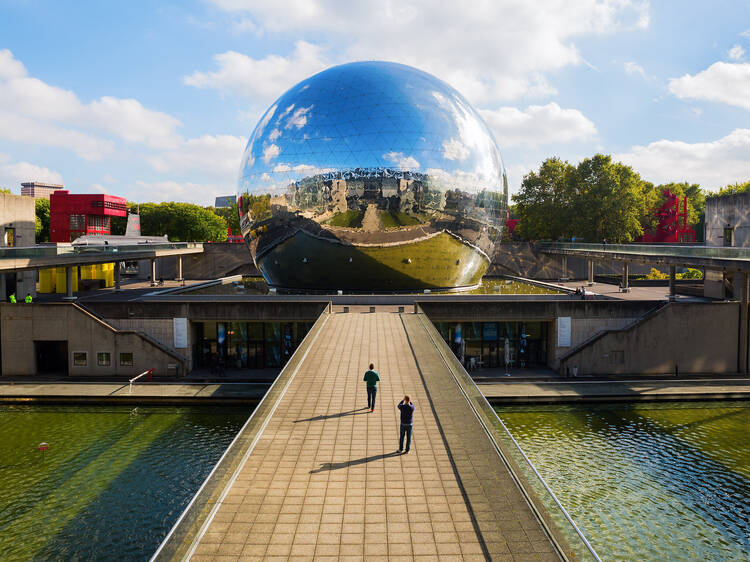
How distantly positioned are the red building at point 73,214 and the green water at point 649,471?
6364cm

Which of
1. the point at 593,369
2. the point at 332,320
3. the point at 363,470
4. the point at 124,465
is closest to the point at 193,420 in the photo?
the point at 124,465

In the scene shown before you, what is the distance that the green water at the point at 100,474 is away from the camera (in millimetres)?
10984

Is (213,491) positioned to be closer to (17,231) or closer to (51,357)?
(51,357)

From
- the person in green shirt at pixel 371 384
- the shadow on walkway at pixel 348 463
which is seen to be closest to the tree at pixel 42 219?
the person in green shirt at pixel 371 384

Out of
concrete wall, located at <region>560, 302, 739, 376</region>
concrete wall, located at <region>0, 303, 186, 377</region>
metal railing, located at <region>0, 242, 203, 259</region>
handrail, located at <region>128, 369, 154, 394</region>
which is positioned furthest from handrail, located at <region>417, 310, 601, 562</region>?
metal railing, located at <region>0, 242, 203, 259</region>

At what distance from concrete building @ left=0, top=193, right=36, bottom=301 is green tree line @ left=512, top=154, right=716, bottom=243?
42.0 m

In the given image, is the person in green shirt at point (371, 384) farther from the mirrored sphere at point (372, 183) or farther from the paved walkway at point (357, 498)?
the mirrored sphere at point (372, 183)

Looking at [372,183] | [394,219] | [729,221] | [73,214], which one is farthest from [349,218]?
[73,214]

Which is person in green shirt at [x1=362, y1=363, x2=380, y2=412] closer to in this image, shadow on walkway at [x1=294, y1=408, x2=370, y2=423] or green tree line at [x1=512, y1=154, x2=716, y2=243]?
shadow on walkway at [x1=294, y1=408, x2=370, y2=423]

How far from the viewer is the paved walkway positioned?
7.02m

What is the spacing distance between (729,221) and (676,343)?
11.6 meters

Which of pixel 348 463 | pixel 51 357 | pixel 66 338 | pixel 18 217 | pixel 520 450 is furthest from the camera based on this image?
pixel 18 217

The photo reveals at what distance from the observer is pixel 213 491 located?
788 centimetres

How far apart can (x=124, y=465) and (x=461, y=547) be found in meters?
11.2
